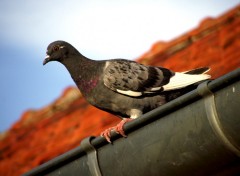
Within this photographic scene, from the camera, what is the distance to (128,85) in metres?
4.89

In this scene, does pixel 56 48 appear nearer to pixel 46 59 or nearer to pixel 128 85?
pixel 46 59

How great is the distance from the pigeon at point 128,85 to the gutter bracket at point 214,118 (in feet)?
5.40

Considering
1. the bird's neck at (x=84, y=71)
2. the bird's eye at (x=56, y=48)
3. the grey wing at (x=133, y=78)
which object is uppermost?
the bird's eye at (x=56, y=48)

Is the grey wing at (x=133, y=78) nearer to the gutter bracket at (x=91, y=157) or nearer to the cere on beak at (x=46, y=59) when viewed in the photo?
the cere on beak at (x=46, y=59)

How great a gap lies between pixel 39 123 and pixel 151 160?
617cm

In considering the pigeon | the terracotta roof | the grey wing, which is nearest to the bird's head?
the pigeon

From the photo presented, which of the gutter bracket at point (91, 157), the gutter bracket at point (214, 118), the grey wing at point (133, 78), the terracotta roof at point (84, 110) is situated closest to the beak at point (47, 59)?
the grey wing at point (133, 78)

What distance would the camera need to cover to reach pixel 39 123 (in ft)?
30.0

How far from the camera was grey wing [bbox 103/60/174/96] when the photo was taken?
4.87 metres

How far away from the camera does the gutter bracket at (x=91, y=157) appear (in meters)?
3.48

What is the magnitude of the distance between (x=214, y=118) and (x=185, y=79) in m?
1.89

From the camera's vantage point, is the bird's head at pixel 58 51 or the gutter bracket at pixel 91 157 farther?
the bird's head at pixel 58 51

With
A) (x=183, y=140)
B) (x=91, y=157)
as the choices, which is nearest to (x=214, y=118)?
(x=183, y=140)

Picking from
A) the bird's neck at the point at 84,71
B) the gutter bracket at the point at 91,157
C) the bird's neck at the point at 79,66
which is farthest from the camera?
the bird's neck at the point at 79,66
